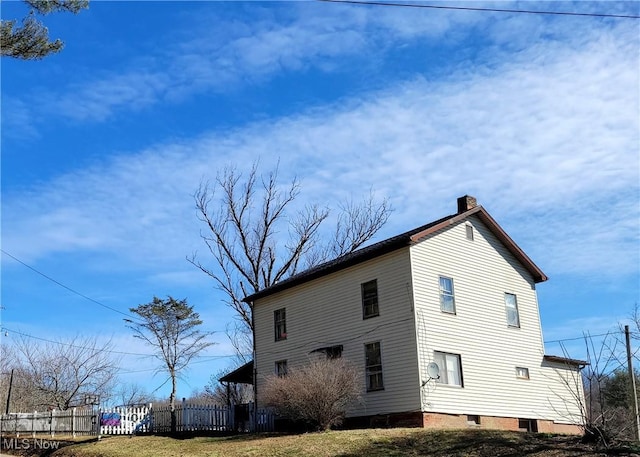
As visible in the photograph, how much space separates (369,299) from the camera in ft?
80.9

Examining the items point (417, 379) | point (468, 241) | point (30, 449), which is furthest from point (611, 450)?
point (30, 449)

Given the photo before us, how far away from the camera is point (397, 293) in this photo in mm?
23391

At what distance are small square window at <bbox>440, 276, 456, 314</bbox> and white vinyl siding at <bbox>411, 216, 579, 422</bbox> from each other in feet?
0.84

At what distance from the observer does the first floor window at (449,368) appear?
22.7 m

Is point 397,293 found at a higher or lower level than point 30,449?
higher

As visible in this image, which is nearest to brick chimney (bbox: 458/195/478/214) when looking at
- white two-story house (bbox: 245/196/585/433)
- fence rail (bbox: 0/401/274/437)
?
white two-story house (bbox: 245/196/585/433)

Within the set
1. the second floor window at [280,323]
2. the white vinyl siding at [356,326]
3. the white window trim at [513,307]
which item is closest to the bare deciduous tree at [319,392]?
the white vinyl siding at [356,326]

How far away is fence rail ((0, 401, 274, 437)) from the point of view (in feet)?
85.5

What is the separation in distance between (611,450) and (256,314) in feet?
61.9

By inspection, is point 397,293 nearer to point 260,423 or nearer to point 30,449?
point 260,423

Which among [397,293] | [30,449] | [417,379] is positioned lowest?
[30,449]

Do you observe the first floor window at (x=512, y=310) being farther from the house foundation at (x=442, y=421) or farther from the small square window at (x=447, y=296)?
the house foundation at (x=442, y=421)

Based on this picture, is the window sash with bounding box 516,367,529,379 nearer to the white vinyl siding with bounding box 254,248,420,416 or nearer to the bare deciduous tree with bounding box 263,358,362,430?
the white vinyl siding with bounding box 254,248,420,416

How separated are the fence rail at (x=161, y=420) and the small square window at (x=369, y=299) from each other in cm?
618
